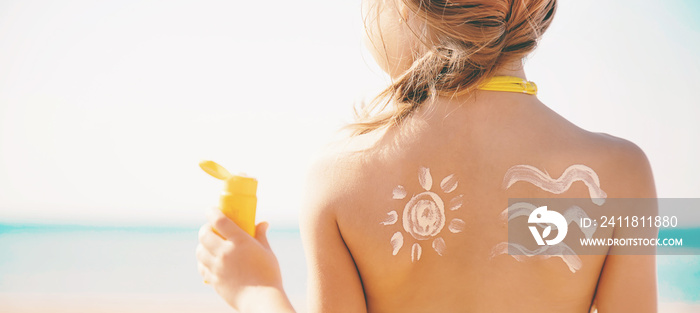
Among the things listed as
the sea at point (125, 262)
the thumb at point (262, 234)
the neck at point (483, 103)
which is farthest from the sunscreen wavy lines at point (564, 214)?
the sea at point (125, 262)

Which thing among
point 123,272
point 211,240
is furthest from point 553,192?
point 123,272

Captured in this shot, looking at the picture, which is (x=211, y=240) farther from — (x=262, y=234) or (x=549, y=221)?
(x=549, y=221)

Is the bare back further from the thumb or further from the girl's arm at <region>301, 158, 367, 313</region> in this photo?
the thumb

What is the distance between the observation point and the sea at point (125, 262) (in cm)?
841

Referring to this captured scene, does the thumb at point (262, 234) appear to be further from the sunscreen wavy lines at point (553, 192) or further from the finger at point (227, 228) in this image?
the sunscreen wavy lines at point (553, 192)

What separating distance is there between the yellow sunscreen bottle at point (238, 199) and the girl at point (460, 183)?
0.04m

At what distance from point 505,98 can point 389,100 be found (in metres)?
0.26

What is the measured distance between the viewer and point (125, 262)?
1005 cm

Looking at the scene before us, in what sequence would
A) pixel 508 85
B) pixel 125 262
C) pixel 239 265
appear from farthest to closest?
pixel 125 262, pixel 508 85, pixel 239 265

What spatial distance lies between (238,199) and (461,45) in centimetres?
58

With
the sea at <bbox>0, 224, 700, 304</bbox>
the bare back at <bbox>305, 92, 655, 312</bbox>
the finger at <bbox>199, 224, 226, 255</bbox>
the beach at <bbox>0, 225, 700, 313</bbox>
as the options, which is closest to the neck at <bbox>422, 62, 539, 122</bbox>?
the bare back at <bbox>305, 92, 655, 312</bbox>

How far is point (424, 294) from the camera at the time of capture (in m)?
1.31

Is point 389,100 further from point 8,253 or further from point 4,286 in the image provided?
point 8,253

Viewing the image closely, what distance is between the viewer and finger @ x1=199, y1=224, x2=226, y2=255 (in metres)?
1.18
